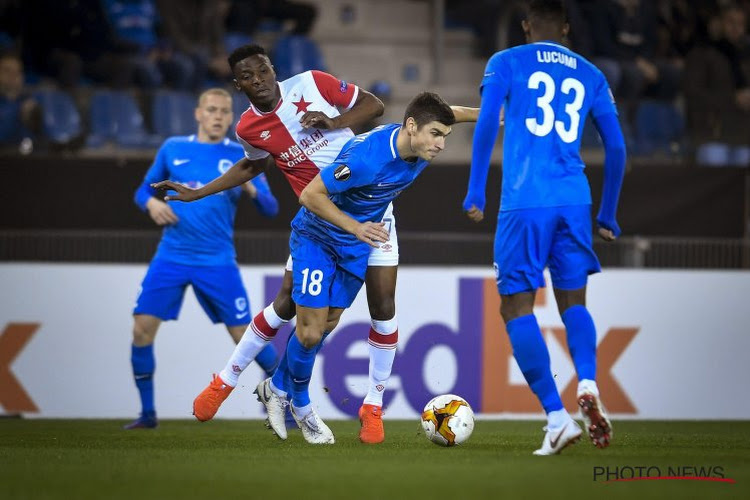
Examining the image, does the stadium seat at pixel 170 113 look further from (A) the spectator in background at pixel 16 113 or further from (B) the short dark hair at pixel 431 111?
(B) the short dark hair at pixel 431 111

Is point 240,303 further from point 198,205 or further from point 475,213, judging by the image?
point 475,213

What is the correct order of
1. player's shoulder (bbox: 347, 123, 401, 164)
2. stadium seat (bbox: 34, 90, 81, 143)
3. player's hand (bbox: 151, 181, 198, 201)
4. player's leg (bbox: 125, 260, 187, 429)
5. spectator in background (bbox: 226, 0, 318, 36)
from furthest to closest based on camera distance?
spectator in background (bbox: 226, 0, 318, 36) < stadium seat (bbox: 34, 90, 81, 143) < player's leg (bbox: 125, 260, 187, 429) < player's hand (bbox: 151, 181, 198, 201) < player's shoulder (bbox: 347, 123, 401, 164)

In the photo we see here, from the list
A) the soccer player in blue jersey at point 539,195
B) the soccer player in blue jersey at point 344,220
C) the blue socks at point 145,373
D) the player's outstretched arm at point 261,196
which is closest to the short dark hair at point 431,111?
the soccer player in blue jersey at point 344,220

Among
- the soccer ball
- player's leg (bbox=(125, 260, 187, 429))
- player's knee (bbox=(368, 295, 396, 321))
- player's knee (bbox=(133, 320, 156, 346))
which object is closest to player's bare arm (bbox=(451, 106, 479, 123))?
player's knee (bbox=(368, 295, 396, 321))

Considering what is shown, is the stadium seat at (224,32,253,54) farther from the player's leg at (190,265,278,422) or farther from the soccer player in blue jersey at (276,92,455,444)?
the soccer player in blue jersey at (276,92,455,444)

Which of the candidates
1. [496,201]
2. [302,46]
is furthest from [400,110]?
[496,201]

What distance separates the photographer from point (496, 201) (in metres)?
11.3

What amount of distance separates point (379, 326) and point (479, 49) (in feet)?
29.6

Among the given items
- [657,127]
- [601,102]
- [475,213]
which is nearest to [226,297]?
[475,213]

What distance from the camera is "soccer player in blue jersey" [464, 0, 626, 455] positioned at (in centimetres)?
624

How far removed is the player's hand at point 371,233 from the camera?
253 inches

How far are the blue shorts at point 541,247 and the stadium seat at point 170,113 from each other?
6.22 m

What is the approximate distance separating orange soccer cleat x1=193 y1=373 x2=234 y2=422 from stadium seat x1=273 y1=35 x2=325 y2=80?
692cm

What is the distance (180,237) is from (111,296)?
169 centimetres
